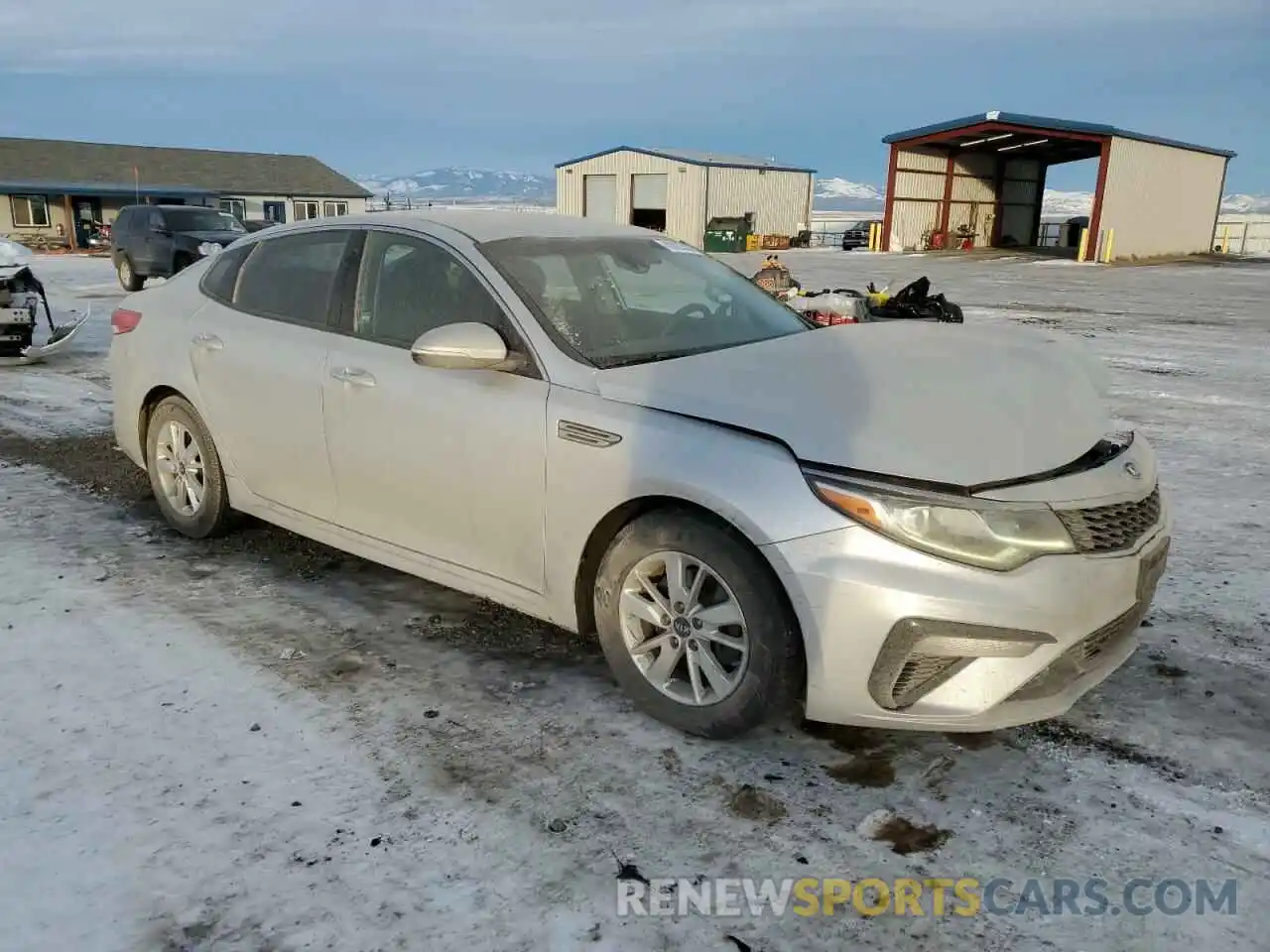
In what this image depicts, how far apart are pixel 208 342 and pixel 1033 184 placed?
43647mm

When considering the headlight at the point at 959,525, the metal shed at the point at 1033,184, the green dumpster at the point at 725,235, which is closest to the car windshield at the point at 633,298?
the headlight at the point at 959,525

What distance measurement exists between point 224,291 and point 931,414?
3.41 meters

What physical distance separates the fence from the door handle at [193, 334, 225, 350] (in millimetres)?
49266

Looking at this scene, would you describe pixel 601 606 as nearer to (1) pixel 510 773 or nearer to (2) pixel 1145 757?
(1) pixel 510 773

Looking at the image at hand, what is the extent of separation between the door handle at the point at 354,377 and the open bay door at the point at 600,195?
1636 inches

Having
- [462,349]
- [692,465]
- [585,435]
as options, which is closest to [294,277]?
[462,349]

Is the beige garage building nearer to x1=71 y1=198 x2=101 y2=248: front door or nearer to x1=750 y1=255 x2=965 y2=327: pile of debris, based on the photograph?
x1=71 y1=198 x2=101 y2=248: front door

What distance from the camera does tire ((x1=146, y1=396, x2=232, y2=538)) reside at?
4582 millimetres

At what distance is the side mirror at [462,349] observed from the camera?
322 centimetres

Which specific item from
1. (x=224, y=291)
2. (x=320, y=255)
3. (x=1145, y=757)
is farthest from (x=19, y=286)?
(x=1145, y=757)

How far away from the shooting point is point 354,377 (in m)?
3.79

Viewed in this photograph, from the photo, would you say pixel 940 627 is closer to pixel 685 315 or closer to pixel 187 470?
pixel 685 315

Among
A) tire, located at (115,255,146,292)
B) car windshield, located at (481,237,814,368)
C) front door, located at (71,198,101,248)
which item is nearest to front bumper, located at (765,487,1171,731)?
car windshield, located at (481,237,814,368)

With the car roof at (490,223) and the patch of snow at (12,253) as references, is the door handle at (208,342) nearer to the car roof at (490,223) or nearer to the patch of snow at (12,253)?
the car roof at (490,223)
